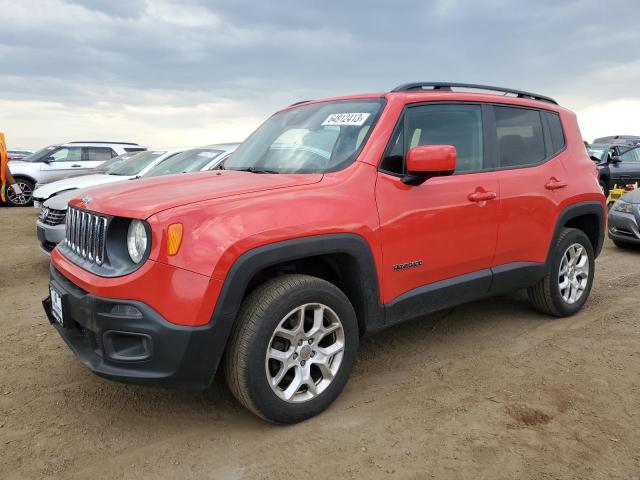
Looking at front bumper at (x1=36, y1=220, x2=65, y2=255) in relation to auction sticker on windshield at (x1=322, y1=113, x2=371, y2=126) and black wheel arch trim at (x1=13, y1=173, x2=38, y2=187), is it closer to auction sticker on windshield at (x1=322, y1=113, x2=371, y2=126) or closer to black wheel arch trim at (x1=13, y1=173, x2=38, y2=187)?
auction sticker on windshield at (x1=322, y1=113, x2=371, y2=126)

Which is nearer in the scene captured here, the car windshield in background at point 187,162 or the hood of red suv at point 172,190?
the hood of red suv at point 172,190

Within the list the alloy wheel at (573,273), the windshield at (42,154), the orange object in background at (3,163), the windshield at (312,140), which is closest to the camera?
the windshield at (312,140)

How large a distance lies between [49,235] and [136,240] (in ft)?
13.3

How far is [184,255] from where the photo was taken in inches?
96.4

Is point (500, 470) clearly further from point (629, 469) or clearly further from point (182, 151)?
point (182, 151)

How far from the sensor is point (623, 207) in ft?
25.2

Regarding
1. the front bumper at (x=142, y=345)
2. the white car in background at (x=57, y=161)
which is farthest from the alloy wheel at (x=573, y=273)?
the white car in background at (x=57, y=161)

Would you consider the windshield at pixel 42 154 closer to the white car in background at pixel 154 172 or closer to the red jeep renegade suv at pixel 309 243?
the white car in background at pixel 154 172

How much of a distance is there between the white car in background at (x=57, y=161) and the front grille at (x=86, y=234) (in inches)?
479

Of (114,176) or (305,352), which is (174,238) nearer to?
(305,352)

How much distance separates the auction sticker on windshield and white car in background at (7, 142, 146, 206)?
12.4m

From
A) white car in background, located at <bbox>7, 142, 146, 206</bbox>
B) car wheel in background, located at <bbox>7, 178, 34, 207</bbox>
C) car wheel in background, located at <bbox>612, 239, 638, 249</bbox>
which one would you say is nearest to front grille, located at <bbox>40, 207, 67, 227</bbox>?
car wheel in background, located at <bbox>612, 239, 638, 249</bbox>

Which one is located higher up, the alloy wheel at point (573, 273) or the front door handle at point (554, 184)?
the front door handle at point (554, 184)

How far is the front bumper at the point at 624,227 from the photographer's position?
24.3 feet
